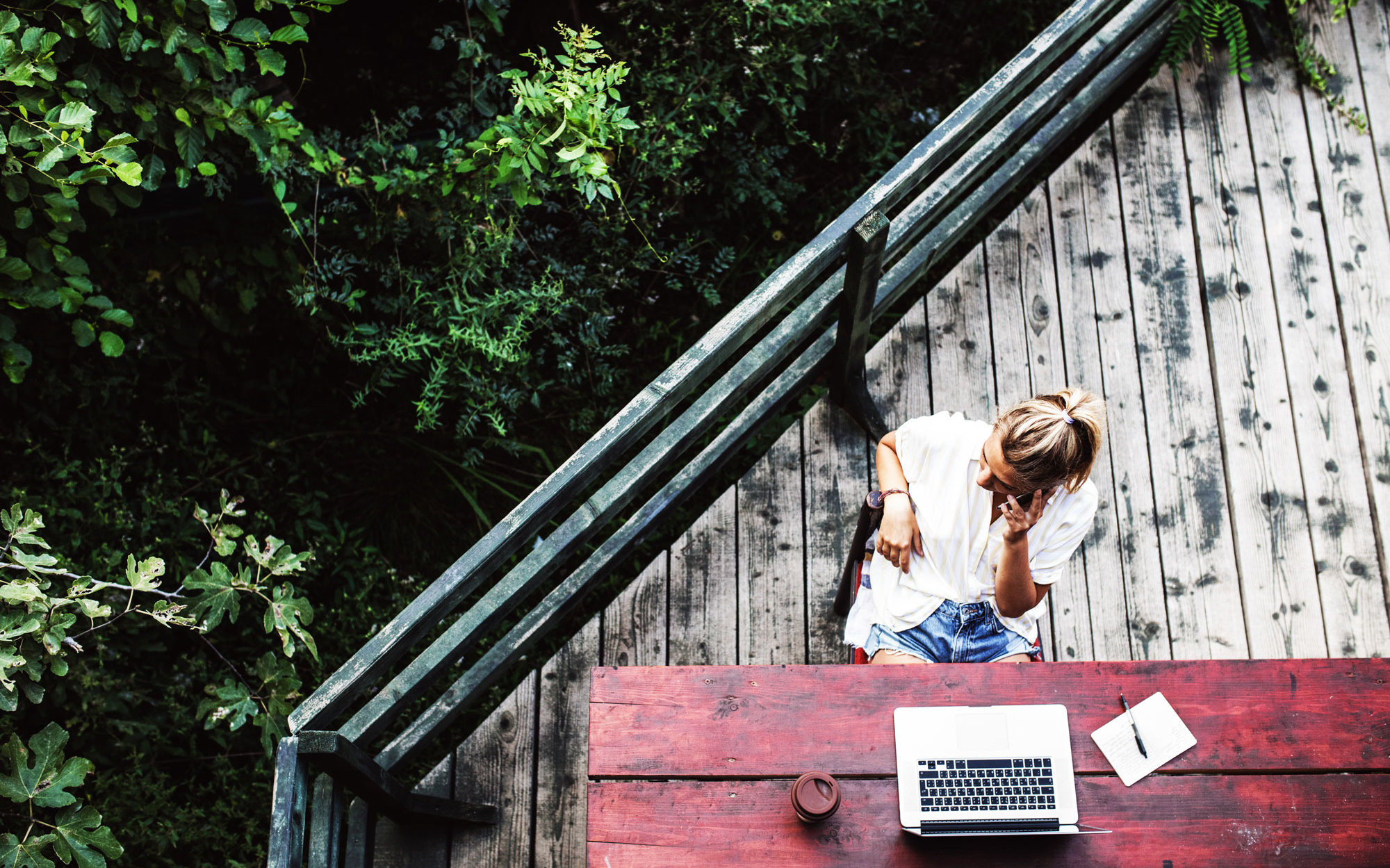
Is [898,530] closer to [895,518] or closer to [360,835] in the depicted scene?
[895,518]

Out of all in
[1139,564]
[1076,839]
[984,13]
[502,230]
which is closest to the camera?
[1076,839]

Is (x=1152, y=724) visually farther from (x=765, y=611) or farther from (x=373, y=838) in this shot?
(x=373, y=838)

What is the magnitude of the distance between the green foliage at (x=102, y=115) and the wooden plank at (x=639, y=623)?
1.66 m

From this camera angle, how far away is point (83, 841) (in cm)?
251

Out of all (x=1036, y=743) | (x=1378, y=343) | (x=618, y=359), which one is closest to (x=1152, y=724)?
(x=1036, y=743)

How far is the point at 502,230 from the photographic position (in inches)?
134

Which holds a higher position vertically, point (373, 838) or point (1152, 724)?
point (1152, 724)

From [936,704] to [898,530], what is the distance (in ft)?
1.57

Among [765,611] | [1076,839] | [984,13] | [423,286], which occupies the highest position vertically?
[984,13]

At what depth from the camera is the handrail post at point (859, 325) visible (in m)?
2.58

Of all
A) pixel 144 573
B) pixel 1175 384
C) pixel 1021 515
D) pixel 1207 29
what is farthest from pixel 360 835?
pixel 1207 29

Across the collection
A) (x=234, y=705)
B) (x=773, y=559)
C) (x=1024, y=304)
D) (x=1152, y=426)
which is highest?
(x=1024, y=304)

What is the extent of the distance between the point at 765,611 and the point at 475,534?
1.23m

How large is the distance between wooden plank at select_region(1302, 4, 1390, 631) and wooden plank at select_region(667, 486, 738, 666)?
2.07m
